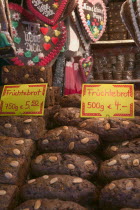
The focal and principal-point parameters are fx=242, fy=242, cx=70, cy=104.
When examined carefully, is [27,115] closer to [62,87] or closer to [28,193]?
[28,193]

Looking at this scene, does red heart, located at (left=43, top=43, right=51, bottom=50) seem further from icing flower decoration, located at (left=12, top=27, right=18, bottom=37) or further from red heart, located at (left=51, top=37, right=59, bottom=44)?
icing flower decoration, located at (left=12, top=27, right=18, bottom=37)

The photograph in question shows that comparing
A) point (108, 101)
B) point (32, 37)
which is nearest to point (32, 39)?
point (32, 37)

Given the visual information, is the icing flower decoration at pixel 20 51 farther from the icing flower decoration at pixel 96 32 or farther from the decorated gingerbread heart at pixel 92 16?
the icing flower decoration at pixel 96 32

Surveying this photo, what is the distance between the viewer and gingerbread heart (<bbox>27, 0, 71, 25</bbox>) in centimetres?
228

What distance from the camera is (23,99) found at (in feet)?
5.89

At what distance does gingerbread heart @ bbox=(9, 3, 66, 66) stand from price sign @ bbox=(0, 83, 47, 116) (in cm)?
60

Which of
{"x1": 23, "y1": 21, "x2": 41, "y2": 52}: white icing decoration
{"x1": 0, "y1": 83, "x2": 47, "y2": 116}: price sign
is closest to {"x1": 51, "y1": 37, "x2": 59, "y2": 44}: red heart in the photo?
{"x1": 23, "y1": 21, "x2": 41, "y2": 52}: white icing decoration

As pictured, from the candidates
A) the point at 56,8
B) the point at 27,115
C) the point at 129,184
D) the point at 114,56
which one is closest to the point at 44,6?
the point at 56,8

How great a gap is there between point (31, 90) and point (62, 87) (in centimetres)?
107

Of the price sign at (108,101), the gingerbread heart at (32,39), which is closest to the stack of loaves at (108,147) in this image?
the price sign at (108,101)

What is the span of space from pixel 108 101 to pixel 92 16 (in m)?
1.39

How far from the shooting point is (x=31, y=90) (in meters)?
1.81

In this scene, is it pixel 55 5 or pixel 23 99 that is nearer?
pixel 23 99

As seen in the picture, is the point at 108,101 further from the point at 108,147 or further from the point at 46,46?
the point at 46,46
